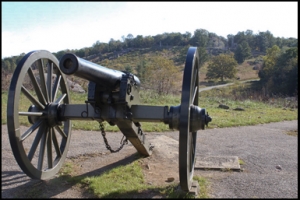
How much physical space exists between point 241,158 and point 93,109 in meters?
3.44

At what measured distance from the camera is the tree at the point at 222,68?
45.4 meters

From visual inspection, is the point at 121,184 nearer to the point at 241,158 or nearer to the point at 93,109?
the point at 93,109

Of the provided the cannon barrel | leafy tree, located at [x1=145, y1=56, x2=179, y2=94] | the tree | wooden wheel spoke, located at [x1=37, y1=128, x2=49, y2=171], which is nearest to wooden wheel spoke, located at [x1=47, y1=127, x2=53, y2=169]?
wooden wheel spoke, located at [x1=37, y1=128, x2=49, y2=171]

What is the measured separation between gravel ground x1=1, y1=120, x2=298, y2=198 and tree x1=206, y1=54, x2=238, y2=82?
3627 centimetres

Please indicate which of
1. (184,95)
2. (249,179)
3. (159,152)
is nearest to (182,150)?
(184,95)

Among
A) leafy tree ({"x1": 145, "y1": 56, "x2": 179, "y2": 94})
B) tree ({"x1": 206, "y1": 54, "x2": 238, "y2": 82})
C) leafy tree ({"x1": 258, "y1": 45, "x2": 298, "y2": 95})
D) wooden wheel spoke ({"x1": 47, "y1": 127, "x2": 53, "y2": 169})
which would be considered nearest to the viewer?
wooden wheel spoke ({"x1": 47, "y1": 127, "x2": 53, "y2": 169})

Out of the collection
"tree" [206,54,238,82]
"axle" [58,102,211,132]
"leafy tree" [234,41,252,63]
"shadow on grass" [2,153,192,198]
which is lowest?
"shadow on grass" [2,153,192,198]

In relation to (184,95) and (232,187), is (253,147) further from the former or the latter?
(184,95)

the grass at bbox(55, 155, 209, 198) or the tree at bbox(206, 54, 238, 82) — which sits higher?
the tree at bbox(206, 54, 238, 82)

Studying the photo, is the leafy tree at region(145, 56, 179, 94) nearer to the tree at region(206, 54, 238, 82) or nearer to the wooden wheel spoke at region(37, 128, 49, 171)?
the tree at region(206, 54, 238, 82)

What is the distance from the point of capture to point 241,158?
612 cm

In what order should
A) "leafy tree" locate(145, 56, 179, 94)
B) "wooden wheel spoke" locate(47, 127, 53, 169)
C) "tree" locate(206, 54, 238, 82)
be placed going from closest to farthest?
"wooden wheel spoke" locate(47, 127, 53, 169) < "leafy tree" locate(145, 56, 179, 94) < "tree" locate(206, 54, 238, 82)

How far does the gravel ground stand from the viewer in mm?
4297

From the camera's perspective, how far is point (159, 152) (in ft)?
21.0
